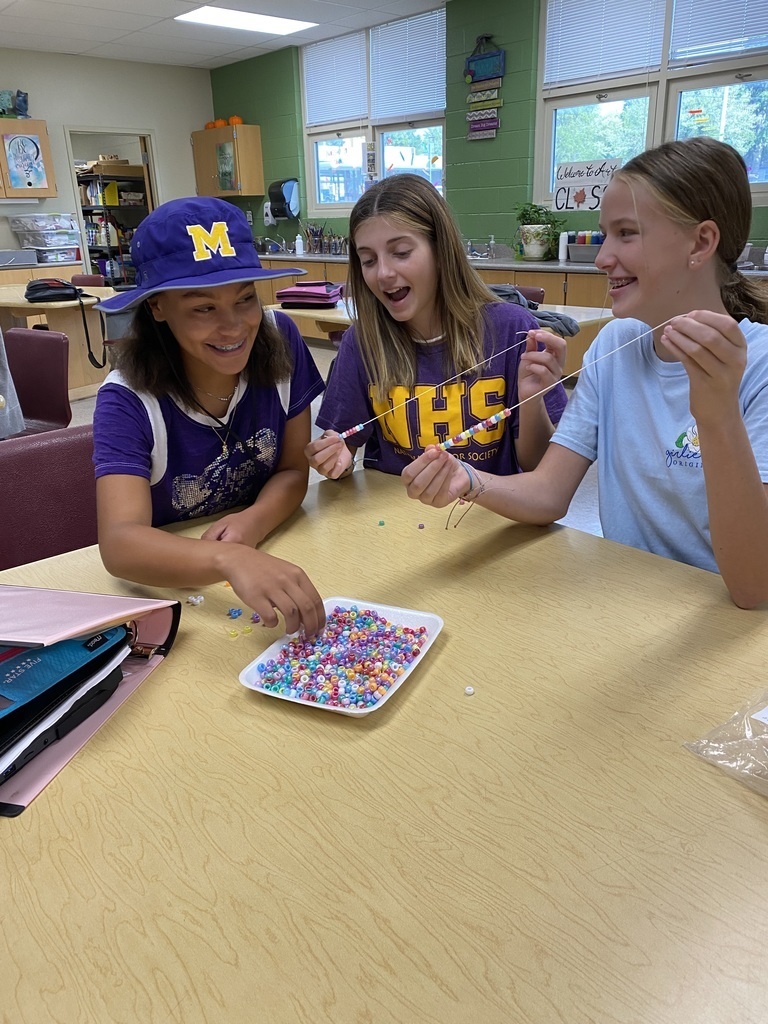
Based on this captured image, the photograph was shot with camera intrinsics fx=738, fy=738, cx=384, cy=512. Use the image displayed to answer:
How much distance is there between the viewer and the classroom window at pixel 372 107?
22.6 ft

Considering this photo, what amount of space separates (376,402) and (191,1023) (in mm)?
1349

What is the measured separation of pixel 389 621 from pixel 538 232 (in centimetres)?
545

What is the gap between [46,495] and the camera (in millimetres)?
1432

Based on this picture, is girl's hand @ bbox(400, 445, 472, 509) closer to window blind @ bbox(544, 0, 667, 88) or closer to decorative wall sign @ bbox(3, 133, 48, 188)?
window blind @ bbox(544, 0, 667, 88)

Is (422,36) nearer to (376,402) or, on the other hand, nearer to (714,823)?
(376,402)

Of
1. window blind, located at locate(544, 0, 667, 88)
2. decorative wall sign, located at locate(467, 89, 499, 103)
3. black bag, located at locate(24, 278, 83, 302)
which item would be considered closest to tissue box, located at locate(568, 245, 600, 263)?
window blind, located at locate(544, 0, 667, 88)

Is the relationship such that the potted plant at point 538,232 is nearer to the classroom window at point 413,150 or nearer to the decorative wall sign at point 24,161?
the classroom window at point 413,150

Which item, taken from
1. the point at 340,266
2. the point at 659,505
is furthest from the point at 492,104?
the point at 659,505

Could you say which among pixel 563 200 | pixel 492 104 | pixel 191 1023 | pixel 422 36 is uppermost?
pixel 422 36

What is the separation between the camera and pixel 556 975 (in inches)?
21.5

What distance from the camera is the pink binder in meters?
0.76

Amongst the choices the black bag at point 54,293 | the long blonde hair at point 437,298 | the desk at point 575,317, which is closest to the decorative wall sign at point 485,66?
the desk at point 575,317

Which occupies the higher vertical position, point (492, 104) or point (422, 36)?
point (422, 36)

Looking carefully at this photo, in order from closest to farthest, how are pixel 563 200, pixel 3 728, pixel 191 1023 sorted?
pixel 191 1023 → pixel 3 728 → pixel 563 200
